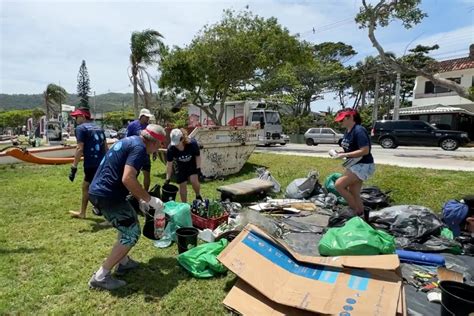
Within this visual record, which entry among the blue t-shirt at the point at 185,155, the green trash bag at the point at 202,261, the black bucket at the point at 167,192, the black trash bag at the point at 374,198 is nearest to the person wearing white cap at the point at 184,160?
the blue t-shirt at the point at 185,155

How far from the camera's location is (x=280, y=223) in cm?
508

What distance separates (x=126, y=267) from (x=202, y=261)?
84 centimetres

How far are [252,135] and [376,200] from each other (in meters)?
4.78

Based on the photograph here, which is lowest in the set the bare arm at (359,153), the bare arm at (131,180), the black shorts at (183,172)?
the black shorts at (183,172)

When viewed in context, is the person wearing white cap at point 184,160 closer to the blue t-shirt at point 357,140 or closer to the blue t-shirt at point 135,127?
the blue t-shirt at point 135,127

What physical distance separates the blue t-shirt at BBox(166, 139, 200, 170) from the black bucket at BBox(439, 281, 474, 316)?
3.92 metres

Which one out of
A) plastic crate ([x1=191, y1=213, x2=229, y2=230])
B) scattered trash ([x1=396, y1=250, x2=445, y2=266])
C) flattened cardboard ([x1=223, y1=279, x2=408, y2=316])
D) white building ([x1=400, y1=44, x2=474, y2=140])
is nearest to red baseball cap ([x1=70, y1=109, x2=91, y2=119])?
plastic crate ([x1=191, y1=213, x2=229, y2=230])

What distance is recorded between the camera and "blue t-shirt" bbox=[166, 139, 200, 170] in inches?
221

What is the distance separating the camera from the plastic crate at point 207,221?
476 cm

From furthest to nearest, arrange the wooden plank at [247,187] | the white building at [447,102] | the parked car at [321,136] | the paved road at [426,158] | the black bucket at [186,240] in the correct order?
the white building at [447,102]
the parked car at [321,136]
the paved road at [426,158]
the wooden plank at [247,187]
the black bucket at [186,240]

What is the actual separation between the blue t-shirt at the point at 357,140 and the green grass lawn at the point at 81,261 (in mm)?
2478

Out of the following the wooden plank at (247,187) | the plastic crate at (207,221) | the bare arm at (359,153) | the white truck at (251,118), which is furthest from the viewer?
the white truck at (251,118)

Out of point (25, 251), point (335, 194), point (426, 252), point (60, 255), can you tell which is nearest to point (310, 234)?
point (426, 252)

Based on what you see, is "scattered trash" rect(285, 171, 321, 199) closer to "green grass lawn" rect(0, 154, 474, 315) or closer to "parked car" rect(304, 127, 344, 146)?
"green grass lawn" rect(0, 154, 474, 315)
